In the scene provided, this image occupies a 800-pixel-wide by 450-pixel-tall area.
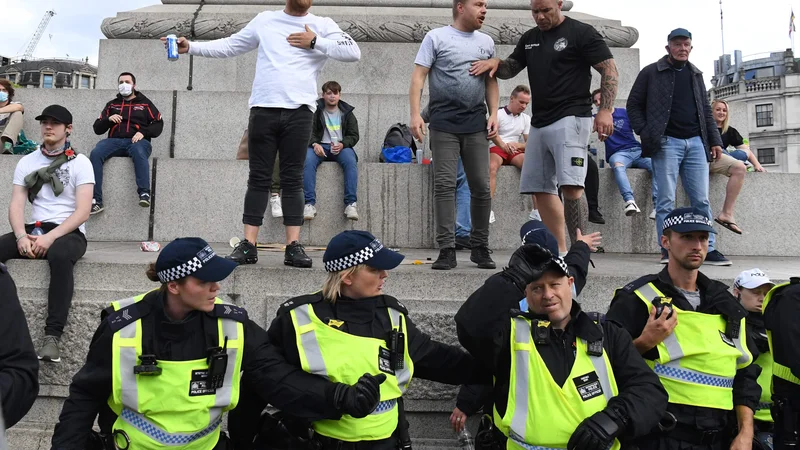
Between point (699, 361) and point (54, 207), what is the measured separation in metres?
4.50

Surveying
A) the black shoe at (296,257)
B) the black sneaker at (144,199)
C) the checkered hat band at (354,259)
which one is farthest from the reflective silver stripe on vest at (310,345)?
the black sneaker at (144,199)

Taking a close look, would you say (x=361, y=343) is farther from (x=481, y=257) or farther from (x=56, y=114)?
(x=56, y=114)

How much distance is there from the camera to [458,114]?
5707 mm

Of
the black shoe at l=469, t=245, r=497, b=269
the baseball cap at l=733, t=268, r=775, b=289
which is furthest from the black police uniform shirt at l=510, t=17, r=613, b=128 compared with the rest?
the baseball cap at l=733, t=268, r=775, b=289

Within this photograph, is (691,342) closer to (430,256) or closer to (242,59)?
(430,256)

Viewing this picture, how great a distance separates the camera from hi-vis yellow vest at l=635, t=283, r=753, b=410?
372cm

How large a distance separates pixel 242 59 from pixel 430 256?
469 cm

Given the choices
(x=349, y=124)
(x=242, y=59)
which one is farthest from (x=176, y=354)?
(x=242, y=59)

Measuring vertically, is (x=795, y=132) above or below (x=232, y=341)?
above

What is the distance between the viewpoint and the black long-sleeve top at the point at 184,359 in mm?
3479

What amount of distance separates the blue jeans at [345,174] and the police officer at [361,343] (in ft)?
10.5

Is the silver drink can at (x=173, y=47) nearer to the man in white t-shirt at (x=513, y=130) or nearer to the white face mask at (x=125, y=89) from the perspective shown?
the white face mask at (x=125, y=89)

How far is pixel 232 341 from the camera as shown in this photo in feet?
11.9

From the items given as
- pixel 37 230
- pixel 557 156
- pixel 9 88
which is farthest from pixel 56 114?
pixel 557 156
